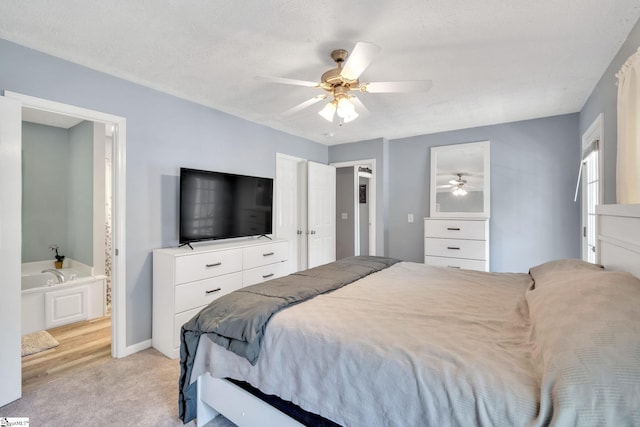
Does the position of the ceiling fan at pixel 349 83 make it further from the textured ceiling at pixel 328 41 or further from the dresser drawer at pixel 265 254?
the dresser drawer at pixel 265 254

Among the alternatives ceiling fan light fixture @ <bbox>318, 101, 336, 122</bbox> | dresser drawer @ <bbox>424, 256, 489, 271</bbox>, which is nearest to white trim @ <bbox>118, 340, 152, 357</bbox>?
ceiling fan light fixture @ <bbox>318, 101, 336, 122</bbox>

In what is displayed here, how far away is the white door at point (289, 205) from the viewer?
4082 millimetres

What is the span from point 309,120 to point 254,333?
9.40 ft

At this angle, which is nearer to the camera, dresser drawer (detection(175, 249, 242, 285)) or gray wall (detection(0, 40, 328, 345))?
gray wall (detection(0, 40, 328, 345))

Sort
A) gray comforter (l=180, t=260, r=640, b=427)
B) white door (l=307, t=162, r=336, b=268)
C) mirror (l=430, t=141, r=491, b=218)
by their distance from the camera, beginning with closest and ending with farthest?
gray comforter (l=180, t=260, r=640, b=427), mirror (l=430, t=141, r=491, b=218), white door (l=307, t=162, r=336, b=268)

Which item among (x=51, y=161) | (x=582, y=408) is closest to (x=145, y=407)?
(x=582, y=408)

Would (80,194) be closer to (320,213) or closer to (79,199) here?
(79,199)

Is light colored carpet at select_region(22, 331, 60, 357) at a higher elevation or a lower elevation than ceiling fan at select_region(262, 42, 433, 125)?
lower

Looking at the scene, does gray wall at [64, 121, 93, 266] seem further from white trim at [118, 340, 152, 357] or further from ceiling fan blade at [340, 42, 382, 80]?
ceiling fan blade at [340, 42, 382, 80]

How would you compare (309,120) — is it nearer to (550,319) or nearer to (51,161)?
(550,319)

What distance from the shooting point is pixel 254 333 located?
4.42 feet

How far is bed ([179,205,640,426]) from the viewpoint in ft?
2.64

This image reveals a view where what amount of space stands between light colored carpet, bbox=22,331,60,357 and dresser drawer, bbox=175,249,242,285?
1.45 m

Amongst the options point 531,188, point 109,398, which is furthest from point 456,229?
point 109,398
